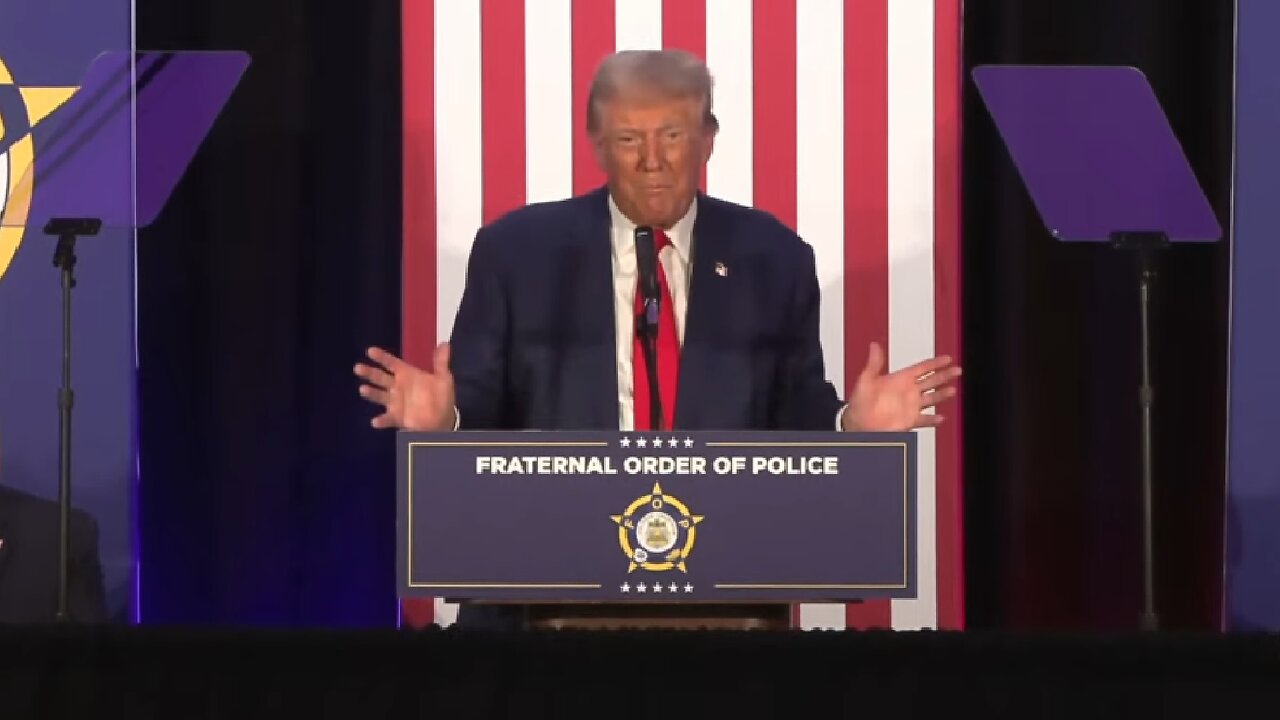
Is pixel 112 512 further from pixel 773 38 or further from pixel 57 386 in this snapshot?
pixel 773 38

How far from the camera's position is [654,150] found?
3.47 meters

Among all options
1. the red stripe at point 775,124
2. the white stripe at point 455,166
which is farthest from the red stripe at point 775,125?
the white stripe at point 455,166

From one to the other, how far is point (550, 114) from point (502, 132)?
116mm

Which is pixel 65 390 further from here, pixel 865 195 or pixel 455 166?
pixel 865 195

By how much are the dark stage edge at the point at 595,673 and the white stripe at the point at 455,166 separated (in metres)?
1.87

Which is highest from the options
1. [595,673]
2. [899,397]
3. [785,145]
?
[785,145]

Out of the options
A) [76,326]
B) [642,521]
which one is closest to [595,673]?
[642,521]

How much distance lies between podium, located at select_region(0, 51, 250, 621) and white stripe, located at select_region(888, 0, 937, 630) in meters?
1.45

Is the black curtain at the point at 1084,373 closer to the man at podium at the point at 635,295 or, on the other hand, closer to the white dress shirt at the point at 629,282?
the man at podium at the point at 635,295

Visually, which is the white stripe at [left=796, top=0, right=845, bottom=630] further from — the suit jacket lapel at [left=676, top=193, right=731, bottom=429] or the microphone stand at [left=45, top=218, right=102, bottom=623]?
the microphone stand at [left=45, top=218, right=102, bottom=623]

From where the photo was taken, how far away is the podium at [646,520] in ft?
7.59

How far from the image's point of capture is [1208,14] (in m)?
3.70

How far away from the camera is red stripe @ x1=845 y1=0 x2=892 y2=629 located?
3730 millimetres

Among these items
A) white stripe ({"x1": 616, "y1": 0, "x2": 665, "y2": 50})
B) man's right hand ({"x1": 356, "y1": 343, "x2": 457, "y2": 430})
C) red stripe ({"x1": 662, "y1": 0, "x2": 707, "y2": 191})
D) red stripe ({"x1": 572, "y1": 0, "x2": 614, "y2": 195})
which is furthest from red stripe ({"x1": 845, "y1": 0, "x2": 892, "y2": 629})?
man's right hand ({"x1": 356, "y1": 343, "x2": 457, "y2": 430})
